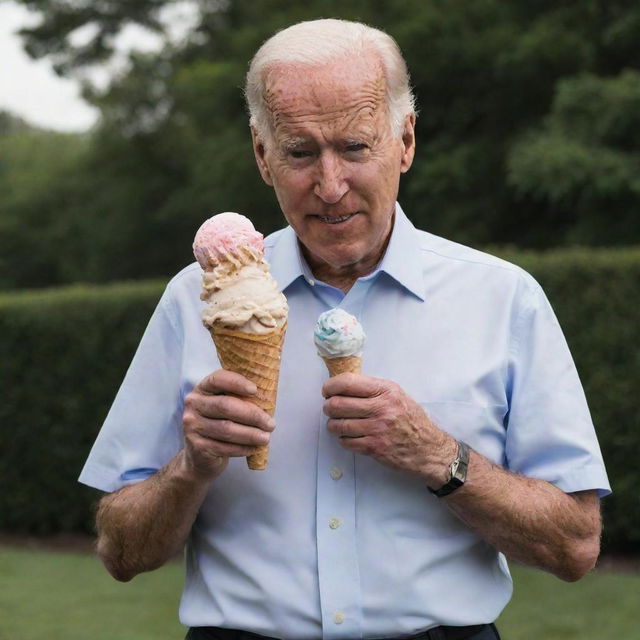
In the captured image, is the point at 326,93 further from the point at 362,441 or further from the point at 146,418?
the point at 146,418

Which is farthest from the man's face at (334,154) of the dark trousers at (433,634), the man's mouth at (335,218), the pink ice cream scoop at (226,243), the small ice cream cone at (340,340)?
the dark trousers at (433,634)

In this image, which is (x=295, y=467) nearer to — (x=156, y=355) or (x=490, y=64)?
(x=156, y=355)

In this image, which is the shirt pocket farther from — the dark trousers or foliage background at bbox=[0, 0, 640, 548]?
foliage background at bbox=[0, 0, 640, 548]

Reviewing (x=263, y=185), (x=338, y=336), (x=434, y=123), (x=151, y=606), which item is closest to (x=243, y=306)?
(x=338, y=336)

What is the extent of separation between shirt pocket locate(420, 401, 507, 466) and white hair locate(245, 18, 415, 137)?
0.68 metres

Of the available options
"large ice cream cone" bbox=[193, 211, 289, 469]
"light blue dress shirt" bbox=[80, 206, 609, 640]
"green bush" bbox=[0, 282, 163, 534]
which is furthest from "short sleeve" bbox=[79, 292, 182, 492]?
"green bush" bbox=[0, 282, 163, 534]

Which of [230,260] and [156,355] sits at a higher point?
[230,260]

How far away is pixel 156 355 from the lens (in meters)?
2.90

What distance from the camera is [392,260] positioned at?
287cm

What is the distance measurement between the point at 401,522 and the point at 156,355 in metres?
0.75

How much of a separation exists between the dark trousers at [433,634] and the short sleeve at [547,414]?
0.39 meters

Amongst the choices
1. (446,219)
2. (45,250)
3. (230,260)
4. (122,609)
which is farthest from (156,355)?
(45,250)

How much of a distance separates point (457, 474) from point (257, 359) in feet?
1.71

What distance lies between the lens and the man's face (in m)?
2.66
